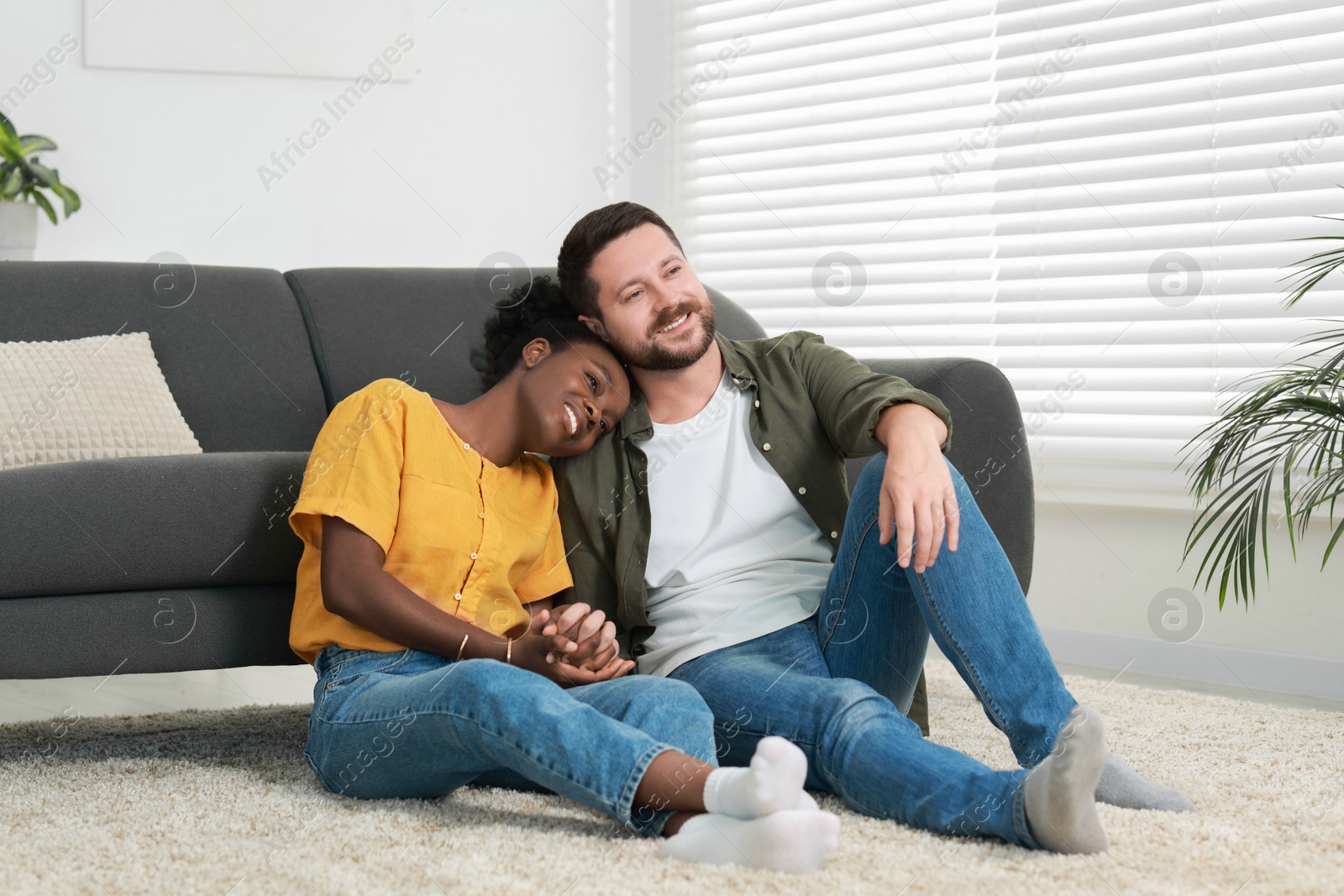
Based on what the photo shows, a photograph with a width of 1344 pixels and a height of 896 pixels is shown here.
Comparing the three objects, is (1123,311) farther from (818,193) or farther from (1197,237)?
(818,193)

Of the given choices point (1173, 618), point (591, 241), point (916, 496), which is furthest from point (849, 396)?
point (1173, 618)

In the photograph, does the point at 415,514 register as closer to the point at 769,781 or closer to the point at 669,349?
the point at 669,349

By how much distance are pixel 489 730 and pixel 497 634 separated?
0.28 meters

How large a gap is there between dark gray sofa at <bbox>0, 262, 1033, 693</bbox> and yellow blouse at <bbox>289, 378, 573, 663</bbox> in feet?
0.64

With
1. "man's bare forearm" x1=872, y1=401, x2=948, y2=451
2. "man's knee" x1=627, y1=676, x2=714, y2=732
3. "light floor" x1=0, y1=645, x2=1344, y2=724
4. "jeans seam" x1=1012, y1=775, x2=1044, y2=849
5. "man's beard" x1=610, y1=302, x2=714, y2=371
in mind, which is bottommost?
"light floor" x1=0, y1=645, x2=1344, y2=724

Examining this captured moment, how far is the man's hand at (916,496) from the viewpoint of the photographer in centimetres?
122

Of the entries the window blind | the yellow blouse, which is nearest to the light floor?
the window blind

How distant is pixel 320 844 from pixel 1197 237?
2.21 metres

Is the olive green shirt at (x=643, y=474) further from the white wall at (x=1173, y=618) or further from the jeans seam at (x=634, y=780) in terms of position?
the white wall at (x=1173, y=618)

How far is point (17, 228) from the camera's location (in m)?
2.92

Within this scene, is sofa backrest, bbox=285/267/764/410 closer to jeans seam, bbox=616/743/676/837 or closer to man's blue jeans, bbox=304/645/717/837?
man's blue jeans, bbox=304/645/717/837

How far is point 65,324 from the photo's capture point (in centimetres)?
209

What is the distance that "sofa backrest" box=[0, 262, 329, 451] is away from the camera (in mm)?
2094

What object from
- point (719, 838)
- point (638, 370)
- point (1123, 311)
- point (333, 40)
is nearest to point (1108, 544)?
point (1123, 311)
